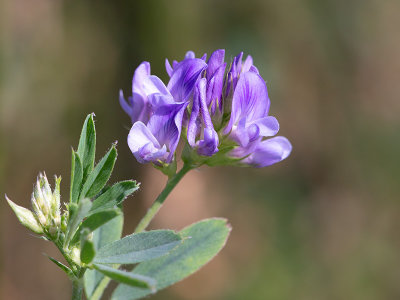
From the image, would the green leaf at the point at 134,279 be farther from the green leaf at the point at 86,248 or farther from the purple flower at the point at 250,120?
the purple flower at the point at 250,120

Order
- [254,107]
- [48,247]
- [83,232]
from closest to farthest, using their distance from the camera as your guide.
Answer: [83,232] < [254,107] < [48,247]

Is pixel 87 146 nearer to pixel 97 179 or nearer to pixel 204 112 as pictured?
pixel 97 179

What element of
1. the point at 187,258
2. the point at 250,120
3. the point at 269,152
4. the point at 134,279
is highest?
the point at 250,120

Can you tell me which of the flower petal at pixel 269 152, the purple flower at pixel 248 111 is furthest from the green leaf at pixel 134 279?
the flower petal at pixel 269 152

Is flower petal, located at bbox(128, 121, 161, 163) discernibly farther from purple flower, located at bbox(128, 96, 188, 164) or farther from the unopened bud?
the unopened bud

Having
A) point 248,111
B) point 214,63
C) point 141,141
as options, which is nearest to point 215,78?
point 214,63

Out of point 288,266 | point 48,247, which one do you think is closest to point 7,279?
Answer: point 48,247

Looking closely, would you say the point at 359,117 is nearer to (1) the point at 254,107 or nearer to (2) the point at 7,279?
(2) the point at 7,279
